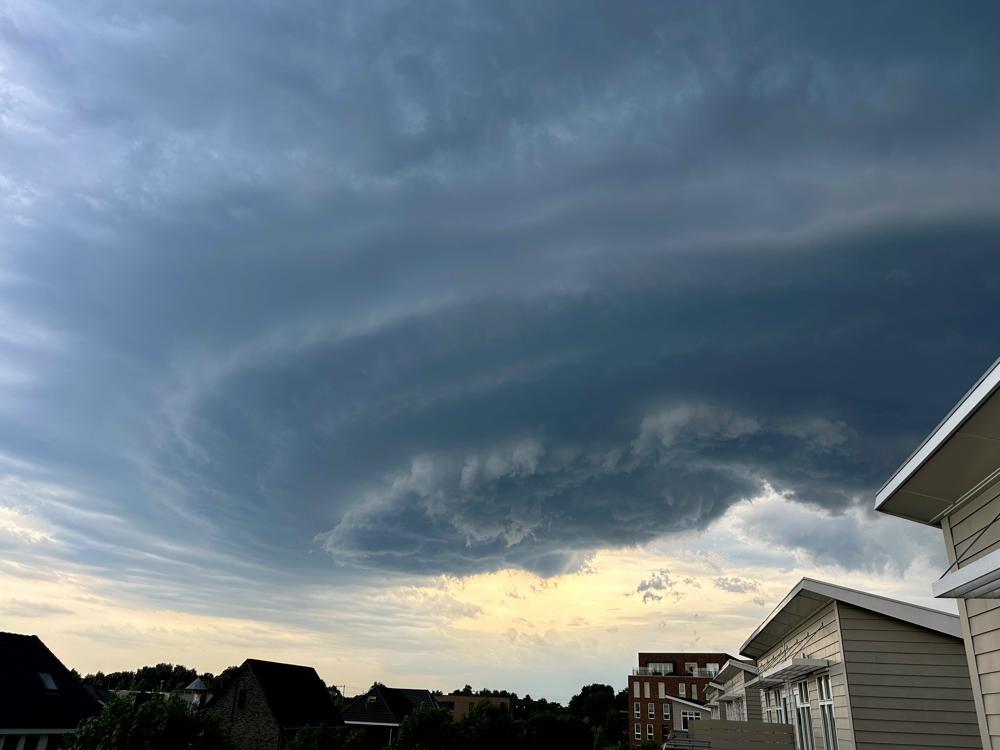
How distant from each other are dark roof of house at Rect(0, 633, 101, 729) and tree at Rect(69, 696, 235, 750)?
5940mm

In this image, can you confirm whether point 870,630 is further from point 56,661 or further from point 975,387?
point 56,661

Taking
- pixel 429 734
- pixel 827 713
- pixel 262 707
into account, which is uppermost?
pixel 827 713

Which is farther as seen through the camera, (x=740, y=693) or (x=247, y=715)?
(x=247, y=715)

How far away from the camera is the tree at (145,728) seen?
81.9ft

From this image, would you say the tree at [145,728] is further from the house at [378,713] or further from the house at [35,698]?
the house at [378,713]

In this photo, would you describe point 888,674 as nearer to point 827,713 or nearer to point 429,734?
point 827,713

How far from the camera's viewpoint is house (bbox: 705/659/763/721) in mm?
27719

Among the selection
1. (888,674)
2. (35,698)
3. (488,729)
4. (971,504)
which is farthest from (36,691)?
(971,504)

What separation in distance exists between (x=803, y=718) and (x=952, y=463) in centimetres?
1380

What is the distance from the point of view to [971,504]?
29.3 feet

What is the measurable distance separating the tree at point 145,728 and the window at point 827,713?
75.9ft

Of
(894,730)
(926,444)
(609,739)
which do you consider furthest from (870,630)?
(609,739)

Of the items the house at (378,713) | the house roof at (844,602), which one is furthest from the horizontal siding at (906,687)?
the house at (378,713)

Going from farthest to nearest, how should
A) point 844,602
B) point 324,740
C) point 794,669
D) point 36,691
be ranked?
point 324,740
point 36,691
point 794,669
point 844,602
